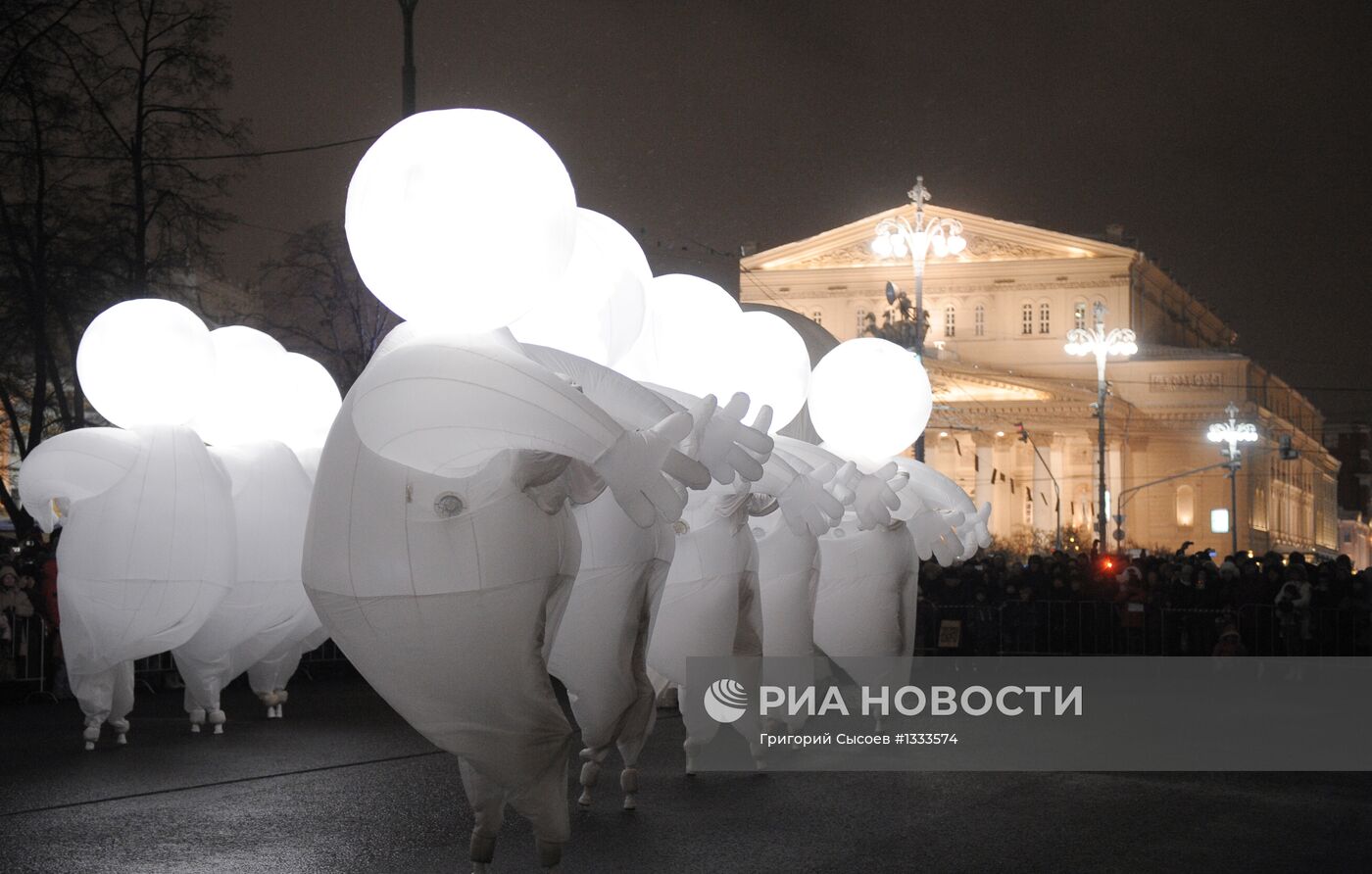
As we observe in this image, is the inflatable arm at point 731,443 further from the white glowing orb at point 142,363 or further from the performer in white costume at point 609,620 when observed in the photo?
the white glowing orb at point 142,363

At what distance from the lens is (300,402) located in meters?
13.4

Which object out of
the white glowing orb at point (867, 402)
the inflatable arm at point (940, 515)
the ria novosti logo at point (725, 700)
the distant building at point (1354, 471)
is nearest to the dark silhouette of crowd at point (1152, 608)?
the inflatable arm at point (940, 515)

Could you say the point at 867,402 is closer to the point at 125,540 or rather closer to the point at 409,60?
the point at 125,540

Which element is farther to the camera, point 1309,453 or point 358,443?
point 1309,453

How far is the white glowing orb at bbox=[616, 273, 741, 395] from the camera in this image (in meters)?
10.2

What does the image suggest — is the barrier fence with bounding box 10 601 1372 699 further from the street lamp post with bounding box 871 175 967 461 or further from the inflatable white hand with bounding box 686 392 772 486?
the inflatable white hand with bounding box 686 392 772 486

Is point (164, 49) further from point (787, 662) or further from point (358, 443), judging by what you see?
point (358, 443)

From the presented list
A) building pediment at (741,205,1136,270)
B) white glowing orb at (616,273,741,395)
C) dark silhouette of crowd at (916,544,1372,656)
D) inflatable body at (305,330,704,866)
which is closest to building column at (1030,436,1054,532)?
building pediment at (741,205,1136,270)

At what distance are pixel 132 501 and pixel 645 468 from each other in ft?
22.5

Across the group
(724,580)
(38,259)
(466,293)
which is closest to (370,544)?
(466,293)

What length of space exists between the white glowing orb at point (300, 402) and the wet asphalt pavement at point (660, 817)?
8.12 ft

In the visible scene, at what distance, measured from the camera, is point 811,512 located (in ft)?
26.7

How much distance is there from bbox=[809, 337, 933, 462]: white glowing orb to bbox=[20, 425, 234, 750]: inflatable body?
4.62 m

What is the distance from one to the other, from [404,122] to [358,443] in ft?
4.37
